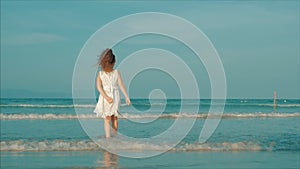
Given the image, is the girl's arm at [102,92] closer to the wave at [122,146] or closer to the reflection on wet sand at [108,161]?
the reflection on wet sand at [108,161]

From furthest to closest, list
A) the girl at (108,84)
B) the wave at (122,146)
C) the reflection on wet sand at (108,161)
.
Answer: the wave at (122,146)
the girl at (108,84)
the reflection on wet sand at (108,161)

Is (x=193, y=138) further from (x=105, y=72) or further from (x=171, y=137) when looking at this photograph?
(x=105, y=72)

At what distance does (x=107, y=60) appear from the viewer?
9039 millimetres

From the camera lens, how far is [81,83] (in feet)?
34.8

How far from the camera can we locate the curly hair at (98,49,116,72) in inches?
355

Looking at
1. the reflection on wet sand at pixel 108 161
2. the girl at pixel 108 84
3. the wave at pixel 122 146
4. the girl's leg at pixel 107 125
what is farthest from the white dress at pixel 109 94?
the wave at pixel 122 146

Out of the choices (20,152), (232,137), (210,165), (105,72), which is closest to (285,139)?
(232,137)

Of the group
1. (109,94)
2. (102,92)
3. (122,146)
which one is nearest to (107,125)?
(109,94)

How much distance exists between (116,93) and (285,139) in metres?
5.32

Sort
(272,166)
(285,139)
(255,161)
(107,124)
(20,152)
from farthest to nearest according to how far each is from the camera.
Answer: (285,139) → (20,152) → (107,124) → (255,161) → (272,166)

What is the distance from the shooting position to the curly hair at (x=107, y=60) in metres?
9.02

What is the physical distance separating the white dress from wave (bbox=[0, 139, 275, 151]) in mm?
1053

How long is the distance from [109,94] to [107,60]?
647 mm

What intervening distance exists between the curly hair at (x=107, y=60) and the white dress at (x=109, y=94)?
0.10 meters
